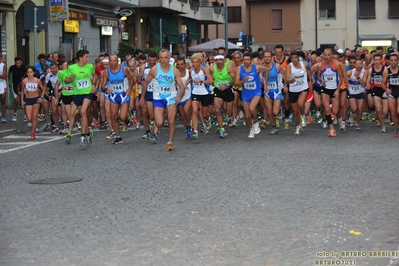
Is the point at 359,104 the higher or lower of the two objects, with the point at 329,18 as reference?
lower

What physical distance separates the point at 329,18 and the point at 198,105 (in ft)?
183

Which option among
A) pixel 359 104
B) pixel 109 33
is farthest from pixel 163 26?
pixel 359 104

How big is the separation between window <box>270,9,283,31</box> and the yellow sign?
129ft

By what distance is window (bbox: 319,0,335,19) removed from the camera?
73875mm

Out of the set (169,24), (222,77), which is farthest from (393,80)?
(169,24)

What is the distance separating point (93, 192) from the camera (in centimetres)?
1114

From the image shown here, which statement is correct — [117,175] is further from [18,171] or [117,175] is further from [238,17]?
[238,17]

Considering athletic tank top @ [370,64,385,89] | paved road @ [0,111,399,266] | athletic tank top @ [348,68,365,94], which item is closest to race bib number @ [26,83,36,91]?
paved road @ [0,111,399,266]

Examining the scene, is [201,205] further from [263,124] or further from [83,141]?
[263,124]

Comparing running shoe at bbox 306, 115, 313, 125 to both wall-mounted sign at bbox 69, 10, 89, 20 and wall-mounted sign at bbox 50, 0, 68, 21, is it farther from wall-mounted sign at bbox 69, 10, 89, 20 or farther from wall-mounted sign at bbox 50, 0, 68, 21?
wall-mounted sign at bbox 69, 10, 89, 20

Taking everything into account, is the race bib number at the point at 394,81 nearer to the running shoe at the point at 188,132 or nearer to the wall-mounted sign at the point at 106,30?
the running shoe at the point at 188,132

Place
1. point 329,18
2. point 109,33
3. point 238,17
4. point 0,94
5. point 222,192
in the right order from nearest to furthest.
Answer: point 222,192 < point 0,94 < point 109,33 < point 329,18 < point 238,17

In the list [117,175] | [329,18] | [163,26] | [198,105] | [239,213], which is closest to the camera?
[239,213]

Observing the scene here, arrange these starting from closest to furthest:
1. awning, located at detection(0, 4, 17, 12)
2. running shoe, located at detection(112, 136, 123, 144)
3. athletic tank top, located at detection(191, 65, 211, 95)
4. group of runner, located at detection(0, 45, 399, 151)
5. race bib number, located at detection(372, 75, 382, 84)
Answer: group of runner, located at detection(0, 45, 399, 151)
running shoe, located at detection(112, 136, 123, 144)
athletic tank top, located at detection(191, 65, 211, 95)
race bib number, located at detection(372, 75, 382, 84)
awning, located at detection(0, 4, 17, 12)
